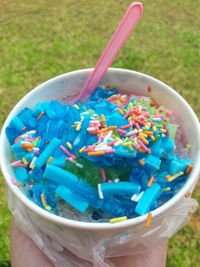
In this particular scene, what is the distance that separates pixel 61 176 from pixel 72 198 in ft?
0.18

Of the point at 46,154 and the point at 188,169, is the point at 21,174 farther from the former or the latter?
the point at 188,169

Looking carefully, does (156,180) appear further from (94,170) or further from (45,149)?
(45,149)

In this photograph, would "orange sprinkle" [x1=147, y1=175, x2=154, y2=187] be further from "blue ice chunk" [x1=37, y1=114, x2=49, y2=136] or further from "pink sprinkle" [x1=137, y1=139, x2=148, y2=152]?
"blue ice chunk" [x1=37, y1=114, x2=49, y2=136]

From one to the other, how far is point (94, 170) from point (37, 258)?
0.48 m

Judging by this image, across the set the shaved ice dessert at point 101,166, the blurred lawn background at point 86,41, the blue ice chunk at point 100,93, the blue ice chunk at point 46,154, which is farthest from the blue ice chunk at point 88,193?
the blurred lawn background at point 86,41

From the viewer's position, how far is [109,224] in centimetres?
69

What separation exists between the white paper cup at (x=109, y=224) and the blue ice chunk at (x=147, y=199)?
0.02 m

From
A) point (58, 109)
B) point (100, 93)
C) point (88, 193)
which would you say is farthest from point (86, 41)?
point (88, 193)

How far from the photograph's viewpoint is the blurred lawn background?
209 centimetres

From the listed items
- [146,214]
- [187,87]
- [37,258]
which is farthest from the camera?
[187,87]

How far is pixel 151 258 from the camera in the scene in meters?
1.06

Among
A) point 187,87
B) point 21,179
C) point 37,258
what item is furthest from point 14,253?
point 187,87

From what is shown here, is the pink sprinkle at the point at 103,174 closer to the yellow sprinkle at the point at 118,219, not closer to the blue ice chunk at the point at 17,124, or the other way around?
the yellow sprinkle at the point at 118,219

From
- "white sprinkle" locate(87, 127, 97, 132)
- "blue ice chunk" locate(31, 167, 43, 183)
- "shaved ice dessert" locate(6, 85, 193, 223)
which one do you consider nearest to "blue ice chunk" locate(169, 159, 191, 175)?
"shaved ice dessert" locate(6, 85, 193, 223)
